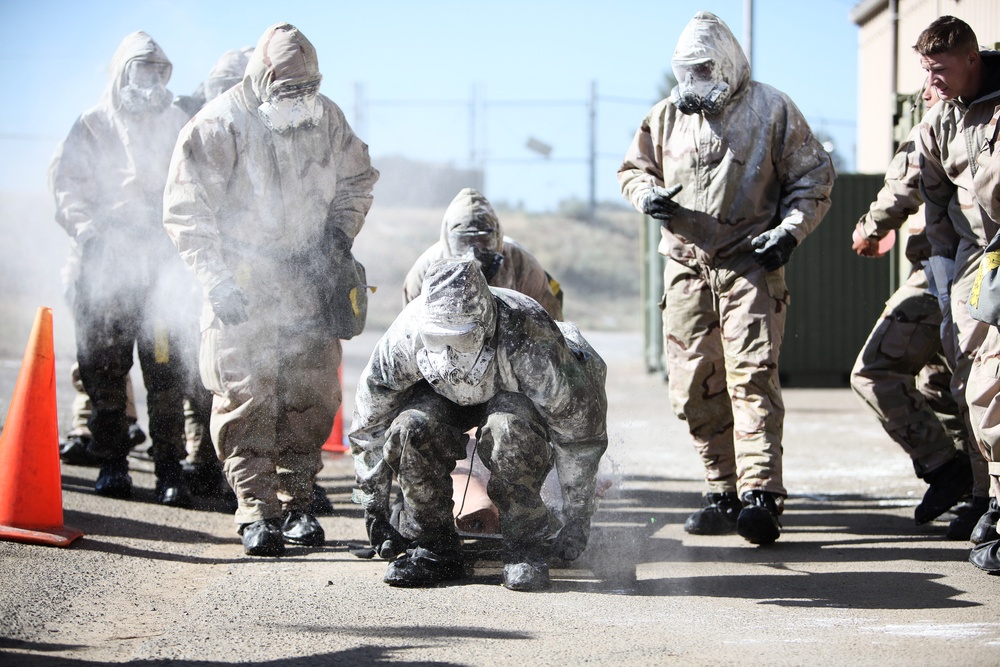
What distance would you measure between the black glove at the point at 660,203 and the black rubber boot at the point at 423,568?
6.37 ft

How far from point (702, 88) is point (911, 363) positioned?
1.68m

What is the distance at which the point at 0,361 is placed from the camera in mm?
14023

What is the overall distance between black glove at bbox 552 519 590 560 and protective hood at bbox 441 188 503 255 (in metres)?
1.71

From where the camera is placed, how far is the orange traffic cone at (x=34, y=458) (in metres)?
5.14

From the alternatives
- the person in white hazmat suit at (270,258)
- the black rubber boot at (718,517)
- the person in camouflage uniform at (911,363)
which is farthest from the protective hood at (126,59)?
the person in camouflage uniform at (911,363)

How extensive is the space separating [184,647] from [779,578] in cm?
233

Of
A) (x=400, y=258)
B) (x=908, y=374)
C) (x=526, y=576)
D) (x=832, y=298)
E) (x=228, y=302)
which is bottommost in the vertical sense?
(x=400, y=258)

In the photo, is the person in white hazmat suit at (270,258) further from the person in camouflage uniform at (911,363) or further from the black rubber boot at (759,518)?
the person in camouflage uniform at (911,363)

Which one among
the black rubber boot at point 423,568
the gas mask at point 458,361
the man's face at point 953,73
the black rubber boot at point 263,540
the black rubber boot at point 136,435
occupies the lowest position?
the black rubber boot at point 136,435

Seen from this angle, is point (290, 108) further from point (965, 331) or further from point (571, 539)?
point (965, 331)

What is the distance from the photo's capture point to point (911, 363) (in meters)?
5.74

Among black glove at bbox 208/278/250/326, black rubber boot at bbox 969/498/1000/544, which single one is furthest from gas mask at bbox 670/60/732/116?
black glove at bbox 208/278/250/326

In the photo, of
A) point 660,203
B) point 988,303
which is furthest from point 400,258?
point 988,303

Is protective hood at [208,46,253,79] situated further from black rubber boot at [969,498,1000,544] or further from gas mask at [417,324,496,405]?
black rubber boot at [969,498,1000,544]
